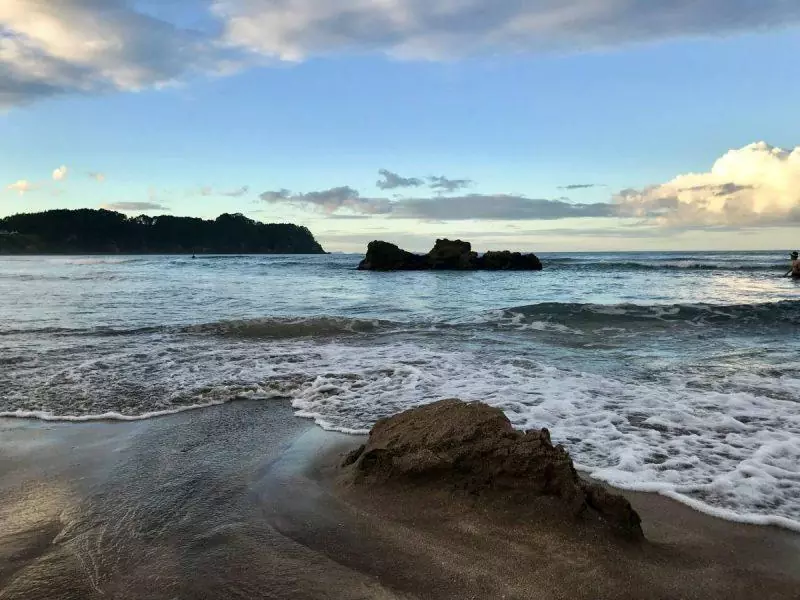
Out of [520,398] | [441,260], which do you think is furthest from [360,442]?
[441,260]

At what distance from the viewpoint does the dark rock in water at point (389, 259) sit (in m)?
48.2

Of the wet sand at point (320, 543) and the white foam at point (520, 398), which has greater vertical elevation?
the wet sand at point (320, 543)

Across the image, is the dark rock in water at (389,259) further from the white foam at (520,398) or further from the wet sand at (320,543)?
the wet sand at (320,543)

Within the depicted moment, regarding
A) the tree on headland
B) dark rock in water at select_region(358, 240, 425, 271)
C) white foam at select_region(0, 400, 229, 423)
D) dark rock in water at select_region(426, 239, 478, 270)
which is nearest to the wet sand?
white foam at select_region(0, 400, 229, 423)

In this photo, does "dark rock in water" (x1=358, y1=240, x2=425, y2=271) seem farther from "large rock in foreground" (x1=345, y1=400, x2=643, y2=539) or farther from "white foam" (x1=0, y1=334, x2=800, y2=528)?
"large rock in foreground" (x1=345, y1=400, x2=643, y2=539)

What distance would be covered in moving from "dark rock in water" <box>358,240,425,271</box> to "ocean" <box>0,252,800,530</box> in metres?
33.6

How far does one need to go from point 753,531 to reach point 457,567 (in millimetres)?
1836

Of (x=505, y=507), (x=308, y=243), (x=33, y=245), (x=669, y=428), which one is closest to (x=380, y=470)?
(x=505, y=507)

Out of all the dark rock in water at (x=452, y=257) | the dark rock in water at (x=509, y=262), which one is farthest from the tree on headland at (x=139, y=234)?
the dark rock in water at (x=509, y=262)

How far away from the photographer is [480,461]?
3213 mm

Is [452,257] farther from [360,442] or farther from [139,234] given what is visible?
[139,234]

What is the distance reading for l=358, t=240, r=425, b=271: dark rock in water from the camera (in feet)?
158

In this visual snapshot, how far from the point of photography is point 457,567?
252 centimetres

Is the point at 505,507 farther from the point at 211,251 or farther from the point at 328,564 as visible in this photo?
the point at 211,251
